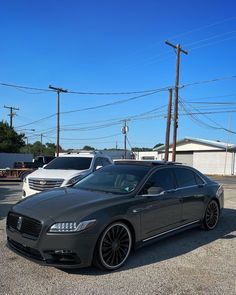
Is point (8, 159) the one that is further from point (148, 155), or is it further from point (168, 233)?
point (168, 233)

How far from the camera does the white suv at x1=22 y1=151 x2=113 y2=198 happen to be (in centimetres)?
975

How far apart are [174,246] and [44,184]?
4328 millimetres

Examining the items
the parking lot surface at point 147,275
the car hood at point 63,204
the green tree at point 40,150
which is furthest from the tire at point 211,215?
the green tree at point 40,150

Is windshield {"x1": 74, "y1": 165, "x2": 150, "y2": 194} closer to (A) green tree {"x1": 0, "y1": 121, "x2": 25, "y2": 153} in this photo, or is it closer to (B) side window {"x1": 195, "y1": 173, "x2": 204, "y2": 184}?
(B) side window {"x1": 195, "y1": 173, "x2": 204, "y2": 184}

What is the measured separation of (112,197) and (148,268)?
3.77 ft

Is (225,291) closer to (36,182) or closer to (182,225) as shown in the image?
(182,225)

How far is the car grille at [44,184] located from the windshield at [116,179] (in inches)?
115

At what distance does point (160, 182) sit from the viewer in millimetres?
6703

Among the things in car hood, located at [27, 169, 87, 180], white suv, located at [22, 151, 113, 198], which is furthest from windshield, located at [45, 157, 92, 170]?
car hood, located at [27, 169, 87, 180]

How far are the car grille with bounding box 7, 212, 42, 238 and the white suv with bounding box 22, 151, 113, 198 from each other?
13.7ft

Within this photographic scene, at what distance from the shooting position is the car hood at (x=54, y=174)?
997cm

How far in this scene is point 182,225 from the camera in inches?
275

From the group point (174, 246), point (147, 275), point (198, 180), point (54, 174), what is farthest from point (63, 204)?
point (54, 174)

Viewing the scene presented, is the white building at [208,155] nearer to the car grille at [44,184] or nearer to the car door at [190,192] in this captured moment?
the car grille at [44,184]
